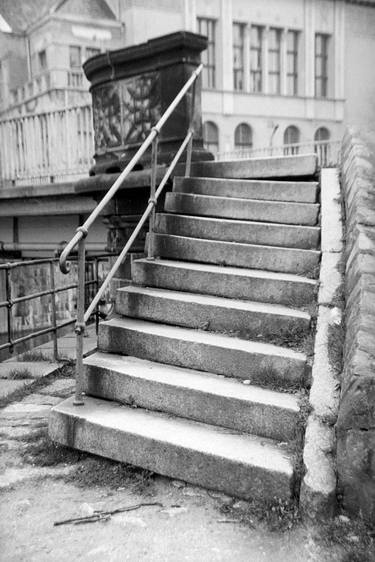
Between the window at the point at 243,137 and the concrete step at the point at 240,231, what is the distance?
2698cm

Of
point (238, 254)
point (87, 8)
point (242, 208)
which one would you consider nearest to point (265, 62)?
point (87, 8)

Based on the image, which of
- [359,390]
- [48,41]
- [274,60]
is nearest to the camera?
[359,390]

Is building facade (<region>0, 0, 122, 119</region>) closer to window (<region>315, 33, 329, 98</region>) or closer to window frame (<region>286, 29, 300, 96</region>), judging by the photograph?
window frame (<region>286, 29, 300, 96</region>)

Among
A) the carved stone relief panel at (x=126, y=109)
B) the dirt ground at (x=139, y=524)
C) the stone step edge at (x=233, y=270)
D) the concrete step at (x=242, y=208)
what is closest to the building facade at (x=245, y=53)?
the carved stone relief panel at (x=126, y=109)

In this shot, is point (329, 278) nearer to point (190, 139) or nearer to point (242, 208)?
point (242, 208)

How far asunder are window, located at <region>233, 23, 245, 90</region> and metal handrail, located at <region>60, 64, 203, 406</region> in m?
27.6

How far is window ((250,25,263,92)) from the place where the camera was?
31531 millimetres

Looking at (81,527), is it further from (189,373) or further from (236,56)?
(236,56)

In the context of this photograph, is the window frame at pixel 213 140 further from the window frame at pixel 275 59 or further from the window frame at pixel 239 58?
the window frame at pixel 275 59

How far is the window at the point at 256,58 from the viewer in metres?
31.5

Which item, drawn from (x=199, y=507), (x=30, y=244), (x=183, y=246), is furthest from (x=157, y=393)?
(x=30, y=244)

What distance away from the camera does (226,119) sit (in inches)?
1187

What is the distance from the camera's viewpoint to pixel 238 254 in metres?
4.47

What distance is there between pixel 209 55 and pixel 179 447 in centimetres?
3072
